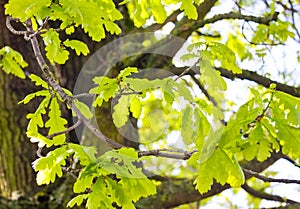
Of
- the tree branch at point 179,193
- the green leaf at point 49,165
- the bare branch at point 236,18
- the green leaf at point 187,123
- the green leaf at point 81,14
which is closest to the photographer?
the green leaf at point 81,14

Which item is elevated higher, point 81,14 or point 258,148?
point 81,14

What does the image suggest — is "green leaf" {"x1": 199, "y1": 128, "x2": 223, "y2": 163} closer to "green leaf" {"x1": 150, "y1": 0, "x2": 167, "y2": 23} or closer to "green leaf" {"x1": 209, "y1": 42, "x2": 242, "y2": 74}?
"green leaf" {"x1": 209, "y1": 42, "x2": 242, "y2": 74}

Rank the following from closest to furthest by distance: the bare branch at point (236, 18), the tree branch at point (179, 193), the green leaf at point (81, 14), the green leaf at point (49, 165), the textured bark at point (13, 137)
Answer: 1. the green leaf at point (81, 14)
2. the green leaf at point (49, 165)
3. the bare branch at point (236, 18)
4. the tree branch at point (179, 193)
5. the textured bark at point (13, 137)

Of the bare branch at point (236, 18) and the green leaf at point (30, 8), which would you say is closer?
the green leaf at point (30, 8)

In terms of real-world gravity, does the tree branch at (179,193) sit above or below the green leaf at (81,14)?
below

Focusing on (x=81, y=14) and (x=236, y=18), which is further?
(x=236, y=18)

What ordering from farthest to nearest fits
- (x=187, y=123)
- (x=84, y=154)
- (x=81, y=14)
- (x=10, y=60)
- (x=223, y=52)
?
(x=10, y=60)
(x=223, y=52)
(x=187, y=123)
(x=84, y=154)
(x=81, y=14)

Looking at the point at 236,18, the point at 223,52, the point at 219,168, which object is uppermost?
the point at 236,18

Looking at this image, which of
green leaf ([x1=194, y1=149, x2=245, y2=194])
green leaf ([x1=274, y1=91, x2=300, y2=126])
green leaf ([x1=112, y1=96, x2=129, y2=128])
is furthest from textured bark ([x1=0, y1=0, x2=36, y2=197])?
green leaf ([x1=274, y1=91, x2=300, y2=126])

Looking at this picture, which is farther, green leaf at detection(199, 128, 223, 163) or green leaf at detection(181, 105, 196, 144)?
green leaf at detection(181, 105, 196, 144)

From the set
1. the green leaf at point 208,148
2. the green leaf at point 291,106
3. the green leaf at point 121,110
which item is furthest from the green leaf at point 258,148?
the green leaf at point 121,110

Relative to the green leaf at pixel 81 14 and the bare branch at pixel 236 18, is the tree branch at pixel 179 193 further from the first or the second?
the green leaf at pixel 81 14

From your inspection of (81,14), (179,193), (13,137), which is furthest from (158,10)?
(13,137)

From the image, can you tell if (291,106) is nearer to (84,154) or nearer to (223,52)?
(223,52)
